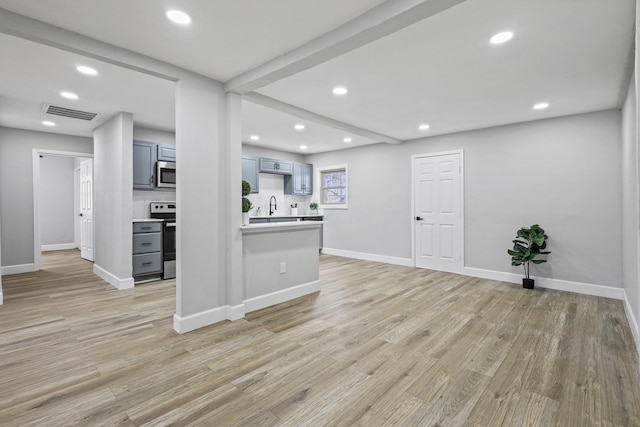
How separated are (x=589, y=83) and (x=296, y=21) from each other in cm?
313

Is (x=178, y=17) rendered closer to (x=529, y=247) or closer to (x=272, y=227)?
(x=272, y=227)

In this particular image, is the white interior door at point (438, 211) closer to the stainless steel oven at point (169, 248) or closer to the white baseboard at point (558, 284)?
the white baseboard at point (558, 284)

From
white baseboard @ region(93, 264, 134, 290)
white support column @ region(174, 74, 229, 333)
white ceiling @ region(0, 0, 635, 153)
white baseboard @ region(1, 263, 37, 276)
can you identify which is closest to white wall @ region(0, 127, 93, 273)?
white baseboard @ region(1, 263, 37, 276)

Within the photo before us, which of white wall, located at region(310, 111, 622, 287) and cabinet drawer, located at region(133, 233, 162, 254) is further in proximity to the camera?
cabinet drawer, located at region(133, 233, 162, 254)

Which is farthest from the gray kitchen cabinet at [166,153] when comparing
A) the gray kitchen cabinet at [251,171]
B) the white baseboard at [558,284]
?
the white baseboard at [558,284]

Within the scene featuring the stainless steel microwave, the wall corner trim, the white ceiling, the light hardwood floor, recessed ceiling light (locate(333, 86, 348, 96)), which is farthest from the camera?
Result: the stainless steel microwave

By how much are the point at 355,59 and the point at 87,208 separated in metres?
7.05

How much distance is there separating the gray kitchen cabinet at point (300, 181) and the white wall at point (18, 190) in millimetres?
4389

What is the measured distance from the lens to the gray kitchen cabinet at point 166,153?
5195 mm

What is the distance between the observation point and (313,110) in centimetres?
432

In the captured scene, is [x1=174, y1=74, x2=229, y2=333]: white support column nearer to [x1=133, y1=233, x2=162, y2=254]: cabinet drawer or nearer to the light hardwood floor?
the light hardwood floor

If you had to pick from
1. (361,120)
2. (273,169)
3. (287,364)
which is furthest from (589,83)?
(273,169)

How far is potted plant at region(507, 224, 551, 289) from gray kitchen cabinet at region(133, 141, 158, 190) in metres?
5.58

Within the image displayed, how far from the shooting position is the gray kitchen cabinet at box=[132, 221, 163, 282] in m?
4.70
